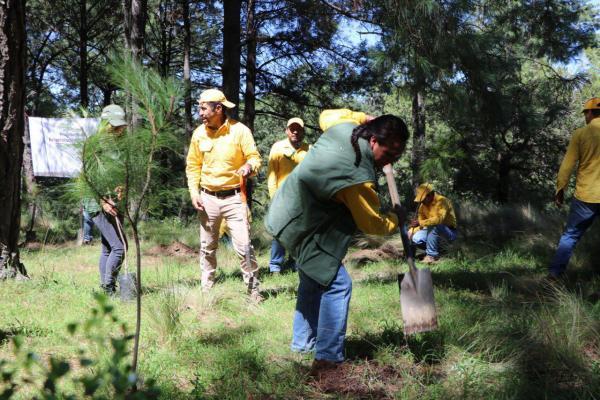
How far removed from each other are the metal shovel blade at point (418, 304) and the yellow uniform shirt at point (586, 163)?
2.74 meters

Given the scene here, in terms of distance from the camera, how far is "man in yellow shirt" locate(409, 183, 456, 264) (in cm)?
706

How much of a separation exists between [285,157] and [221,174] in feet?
4.50

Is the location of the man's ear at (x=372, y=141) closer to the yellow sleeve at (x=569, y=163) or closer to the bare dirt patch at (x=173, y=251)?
the yellow sleeve at (x=569, y=163)

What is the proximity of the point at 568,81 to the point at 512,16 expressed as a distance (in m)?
1.67

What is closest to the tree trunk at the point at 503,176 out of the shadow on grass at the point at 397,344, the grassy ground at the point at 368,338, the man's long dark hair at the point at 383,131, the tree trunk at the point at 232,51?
the tree trunk at the point at 232,51

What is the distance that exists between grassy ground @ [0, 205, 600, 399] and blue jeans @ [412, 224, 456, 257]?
1.07m

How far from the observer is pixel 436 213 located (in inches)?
284

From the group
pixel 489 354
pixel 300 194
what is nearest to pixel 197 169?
pixel 300 194

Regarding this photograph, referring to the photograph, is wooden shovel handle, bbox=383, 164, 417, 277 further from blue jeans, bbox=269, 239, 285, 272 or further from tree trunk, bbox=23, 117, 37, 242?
tree trunk, bbox=23, 117, 37, 242

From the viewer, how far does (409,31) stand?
5520 mm

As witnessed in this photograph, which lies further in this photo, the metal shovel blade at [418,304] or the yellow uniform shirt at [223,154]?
the yellow uniform shirt at [223,154]

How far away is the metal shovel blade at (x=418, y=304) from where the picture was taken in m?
3.09

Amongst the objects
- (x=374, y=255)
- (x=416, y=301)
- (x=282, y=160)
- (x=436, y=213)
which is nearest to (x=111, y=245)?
(x=282, y=160)

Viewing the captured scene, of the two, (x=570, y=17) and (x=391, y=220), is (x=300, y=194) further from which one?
(x=570, y=17)
